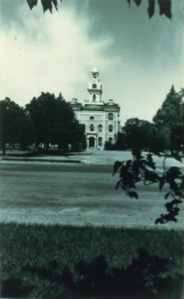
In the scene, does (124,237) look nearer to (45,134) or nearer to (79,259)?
(79,259)

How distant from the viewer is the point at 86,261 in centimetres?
350

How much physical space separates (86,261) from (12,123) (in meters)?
21.3

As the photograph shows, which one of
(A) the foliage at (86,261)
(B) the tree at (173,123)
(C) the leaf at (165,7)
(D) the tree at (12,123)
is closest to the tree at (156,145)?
(B) the tree at (173,123)

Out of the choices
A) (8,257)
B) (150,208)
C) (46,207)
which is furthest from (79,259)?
(150,208)

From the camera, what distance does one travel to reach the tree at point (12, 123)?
22.5 metres

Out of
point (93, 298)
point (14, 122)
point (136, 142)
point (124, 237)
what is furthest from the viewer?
point (14, 122)

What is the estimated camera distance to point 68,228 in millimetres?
4617

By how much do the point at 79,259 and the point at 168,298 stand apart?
4.22ft

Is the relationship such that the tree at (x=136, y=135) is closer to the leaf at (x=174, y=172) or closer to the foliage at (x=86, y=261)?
the leaf at (x=174, y=172)

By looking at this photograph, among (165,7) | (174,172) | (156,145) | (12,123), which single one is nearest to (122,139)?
(156,145)

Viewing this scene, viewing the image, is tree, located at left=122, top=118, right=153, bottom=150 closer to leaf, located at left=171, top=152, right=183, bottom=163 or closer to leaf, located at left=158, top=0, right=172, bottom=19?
leaf, located at left=171, top=152, right=183, bottom=163

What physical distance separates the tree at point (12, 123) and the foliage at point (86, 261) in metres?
19.0

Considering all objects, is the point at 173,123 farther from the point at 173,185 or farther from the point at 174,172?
the point at 173,185

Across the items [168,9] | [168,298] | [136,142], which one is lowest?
[168,298]
